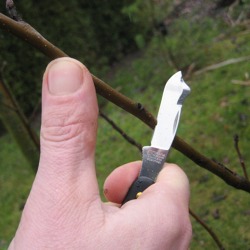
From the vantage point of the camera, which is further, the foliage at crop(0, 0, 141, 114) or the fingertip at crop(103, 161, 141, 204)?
the foliage at crop(0, 0, 141, 114)

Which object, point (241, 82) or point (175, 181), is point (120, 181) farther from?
point (241, 82)

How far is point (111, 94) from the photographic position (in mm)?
1297

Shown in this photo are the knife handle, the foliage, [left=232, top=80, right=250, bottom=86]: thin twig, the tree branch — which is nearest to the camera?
the tree branch

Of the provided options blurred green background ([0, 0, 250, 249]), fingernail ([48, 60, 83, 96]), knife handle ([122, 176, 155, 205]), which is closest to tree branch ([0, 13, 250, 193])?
fingernail ([48, 60, 83, 96])

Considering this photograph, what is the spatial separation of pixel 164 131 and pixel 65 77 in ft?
1.30

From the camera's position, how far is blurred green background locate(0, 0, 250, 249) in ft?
13.3

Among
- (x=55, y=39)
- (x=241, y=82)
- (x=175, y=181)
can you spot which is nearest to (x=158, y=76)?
(x=55, y=39)

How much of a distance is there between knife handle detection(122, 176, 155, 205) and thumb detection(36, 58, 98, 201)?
27 cm

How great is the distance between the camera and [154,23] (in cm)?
658

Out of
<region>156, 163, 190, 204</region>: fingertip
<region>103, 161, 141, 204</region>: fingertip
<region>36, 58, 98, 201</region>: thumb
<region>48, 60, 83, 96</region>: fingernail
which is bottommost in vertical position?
<region>103, 161, 141, 204</region>: fingertip

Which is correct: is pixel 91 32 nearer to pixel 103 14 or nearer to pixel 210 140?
pixel 103 14

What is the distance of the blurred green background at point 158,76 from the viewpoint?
160 inches

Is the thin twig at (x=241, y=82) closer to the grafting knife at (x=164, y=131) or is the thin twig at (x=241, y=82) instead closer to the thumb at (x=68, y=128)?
the grafting knife at (x=164, y=131)

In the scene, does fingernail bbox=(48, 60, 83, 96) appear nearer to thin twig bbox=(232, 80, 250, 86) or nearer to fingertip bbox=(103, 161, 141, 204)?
fingertip bbox=(103, 161, 141, 204)
